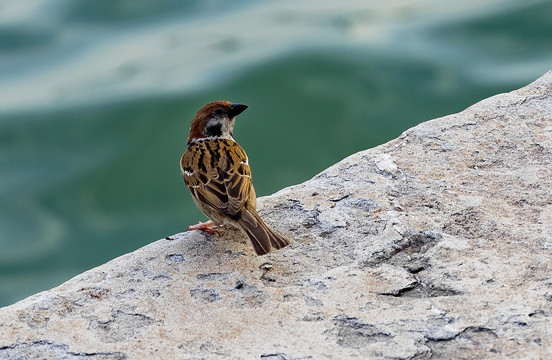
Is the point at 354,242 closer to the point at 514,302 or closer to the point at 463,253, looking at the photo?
the point at 463,253

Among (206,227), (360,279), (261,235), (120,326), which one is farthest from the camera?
(206,227)

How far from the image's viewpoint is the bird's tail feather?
3779 mm

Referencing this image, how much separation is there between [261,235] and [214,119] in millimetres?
1608

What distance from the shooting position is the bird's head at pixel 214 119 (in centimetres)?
528

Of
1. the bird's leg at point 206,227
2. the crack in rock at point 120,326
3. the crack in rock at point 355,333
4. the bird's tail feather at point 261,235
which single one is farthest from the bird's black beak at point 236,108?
the crack in rock at point 355,333

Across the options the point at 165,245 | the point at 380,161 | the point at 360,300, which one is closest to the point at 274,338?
the point at 360,300

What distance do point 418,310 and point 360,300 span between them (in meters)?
0.25

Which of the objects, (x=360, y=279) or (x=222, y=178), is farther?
(x=222, y=178)

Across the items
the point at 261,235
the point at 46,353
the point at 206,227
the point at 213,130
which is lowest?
the point at 46,353

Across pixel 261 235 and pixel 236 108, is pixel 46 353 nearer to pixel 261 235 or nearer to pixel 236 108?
pixel 261 235

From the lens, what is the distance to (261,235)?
151 inches

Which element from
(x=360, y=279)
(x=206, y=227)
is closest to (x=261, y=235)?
(x=206, y=227)

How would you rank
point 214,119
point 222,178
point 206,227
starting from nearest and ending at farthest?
point 206,227 → point 222,178 → point 214,119

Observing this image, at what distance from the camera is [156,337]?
10.5 feet
